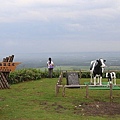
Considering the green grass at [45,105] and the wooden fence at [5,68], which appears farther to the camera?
the wooden fence at [5,68]

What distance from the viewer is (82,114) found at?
995cm

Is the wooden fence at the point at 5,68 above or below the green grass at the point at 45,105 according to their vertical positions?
above

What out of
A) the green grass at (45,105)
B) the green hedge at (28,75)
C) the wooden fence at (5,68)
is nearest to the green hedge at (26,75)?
the green hedge at (28,75)

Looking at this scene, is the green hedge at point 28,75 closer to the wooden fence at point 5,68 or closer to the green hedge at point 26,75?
the green hedge at point 26,75

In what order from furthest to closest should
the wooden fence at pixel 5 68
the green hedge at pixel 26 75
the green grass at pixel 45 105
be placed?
the green hedge at pixel 26 75 → the wooden fence at pixel 5 68 → the green grass at pixel 45 105

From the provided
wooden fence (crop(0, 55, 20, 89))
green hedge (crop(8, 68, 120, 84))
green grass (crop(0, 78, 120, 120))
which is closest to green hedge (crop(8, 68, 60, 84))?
green hedge (crop(8, 68, 120, 84))

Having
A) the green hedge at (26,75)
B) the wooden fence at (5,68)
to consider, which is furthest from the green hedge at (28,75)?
the wooden fence at (5,68)

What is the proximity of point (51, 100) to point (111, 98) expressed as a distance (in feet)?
9.10

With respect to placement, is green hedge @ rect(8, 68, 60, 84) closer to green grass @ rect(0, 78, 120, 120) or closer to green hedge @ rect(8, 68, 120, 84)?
green hedge @ rect(8, 68, 120, 84)

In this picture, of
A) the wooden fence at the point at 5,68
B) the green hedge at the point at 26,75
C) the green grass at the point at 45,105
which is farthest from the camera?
the green hedge at the point at 26,75

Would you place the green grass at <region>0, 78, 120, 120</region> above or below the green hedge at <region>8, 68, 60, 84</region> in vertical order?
below

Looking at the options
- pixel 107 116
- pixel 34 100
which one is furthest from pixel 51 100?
pixel 107 116

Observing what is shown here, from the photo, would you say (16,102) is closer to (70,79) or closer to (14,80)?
(70,79)

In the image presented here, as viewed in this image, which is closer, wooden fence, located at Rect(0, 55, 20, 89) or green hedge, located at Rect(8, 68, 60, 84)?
wooden fence, located at Rect(0, 55, 20, 89)
